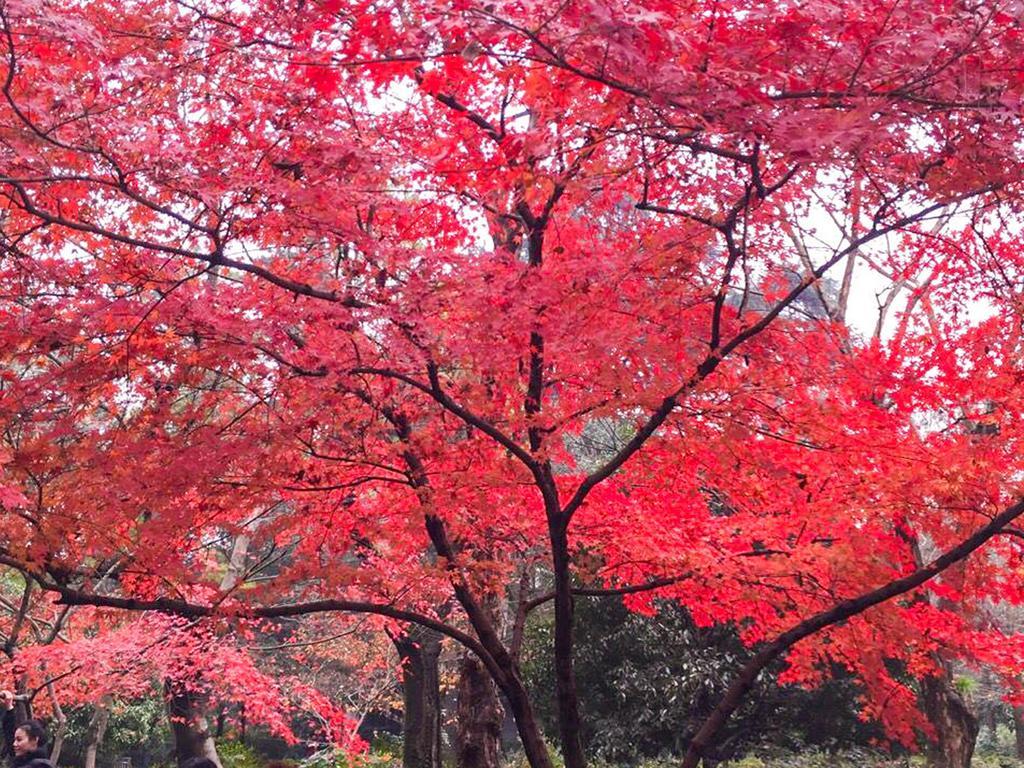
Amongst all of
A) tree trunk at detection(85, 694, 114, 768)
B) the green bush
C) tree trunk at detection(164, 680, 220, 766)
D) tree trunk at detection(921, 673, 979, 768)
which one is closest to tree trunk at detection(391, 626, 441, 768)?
tree trunk at detection(164, 680, 220, 766)

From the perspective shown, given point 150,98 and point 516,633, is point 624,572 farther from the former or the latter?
point 150,98

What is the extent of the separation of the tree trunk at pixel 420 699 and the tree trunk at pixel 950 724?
656cm

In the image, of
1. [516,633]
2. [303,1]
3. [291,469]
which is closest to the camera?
[303,1]

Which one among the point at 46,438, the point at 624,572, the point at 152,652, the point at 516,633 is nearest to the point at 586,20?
the point at 46,438

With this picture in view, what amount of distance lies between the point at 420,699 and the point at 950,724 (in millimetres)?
7198

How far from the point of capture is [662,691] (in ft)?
48.2

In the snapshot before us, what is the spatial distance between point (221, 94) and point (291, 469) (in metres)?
2.62

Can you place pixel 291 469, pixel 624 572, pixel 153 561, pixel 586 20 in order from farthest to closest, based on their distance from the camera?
pixel 624 572 < pixel 291 469 < pixel 153 561 < pixel 586 20

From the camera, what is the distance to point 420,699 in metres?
12.9

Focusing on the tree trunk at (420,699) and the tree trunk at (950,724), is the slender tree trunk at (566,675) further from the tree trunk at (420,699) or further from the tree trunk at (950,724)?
the tree trunk at (420,699)

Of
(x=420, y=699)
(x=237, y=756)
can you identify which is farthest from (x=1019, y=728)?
(x=237, y=756)

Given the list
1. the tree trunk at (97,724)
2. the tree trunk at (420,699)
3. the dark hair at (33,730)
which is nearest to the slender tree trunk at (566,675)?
the dark hair at (33,730)

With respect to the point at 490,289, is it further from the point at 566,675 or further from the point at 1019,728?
the point at 1019,728

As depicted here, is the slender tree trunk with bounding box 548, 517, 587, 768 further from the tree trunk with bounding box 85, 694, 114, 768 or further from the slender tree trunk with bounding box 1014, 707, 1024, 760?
the slender tree trunk with bounding box 1014, 707, 1024, 760
